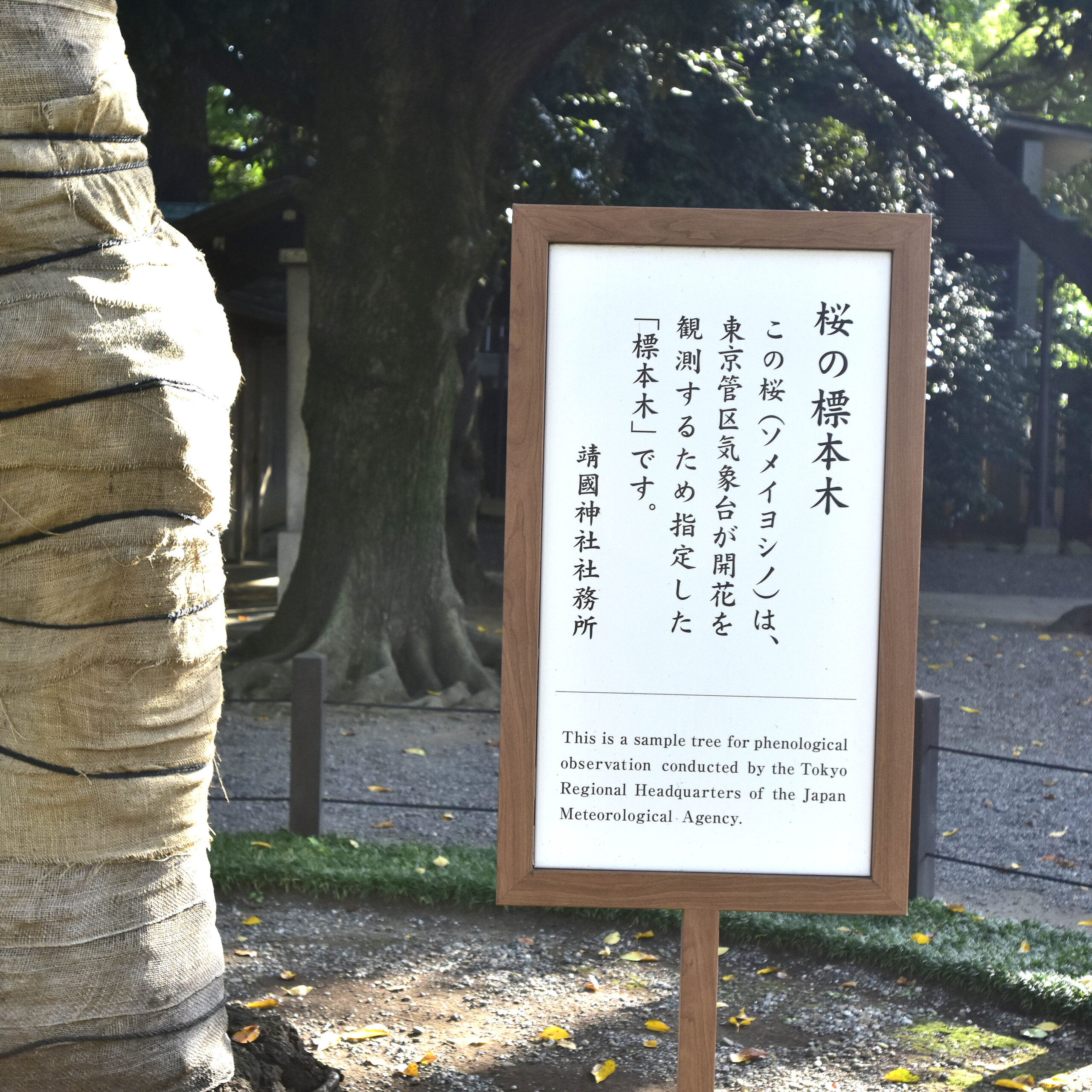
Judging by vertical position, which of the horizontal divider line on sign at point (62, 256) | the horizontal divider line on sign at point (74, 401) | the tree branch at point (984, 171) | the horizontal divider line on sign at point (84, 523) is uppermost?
the tree branch at point (984, 171)

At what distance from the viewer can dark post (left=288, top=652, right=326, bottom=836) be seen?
4965 millimetres

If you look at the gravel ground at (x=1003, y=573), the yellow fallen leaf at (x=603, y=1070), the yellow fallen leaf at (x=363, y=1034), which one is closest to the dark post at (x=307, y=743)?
the yellow fallen leaf at (x=363, y=1034)

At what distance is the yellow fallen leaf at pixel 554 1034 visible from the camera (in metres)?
3.58

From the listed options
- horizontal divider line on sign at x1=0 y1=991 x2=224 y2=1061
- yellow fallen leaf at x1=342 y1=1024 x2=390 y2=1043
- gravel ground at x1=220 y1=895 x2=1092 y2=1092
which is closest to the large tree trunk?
gravel ground at x1=220 y1=895 x2=1092 y2=1092

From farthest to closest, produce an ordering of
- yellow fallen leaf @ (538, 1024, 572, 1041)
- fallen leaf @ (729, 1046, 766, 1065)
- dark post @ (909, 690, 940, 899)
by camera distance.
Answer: dark post @ (909, 690, 940, 899), yellow fallen leaf @ (538, 1024, 572, 1041), fallen leaf @ (729, 1046, 766, 1065)

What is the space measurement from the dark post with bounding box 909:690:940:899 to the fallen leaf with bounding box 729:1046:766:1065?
1.21 metres

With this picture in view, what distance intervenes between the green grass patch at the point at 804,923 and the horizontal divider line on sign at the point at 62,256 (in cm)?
270

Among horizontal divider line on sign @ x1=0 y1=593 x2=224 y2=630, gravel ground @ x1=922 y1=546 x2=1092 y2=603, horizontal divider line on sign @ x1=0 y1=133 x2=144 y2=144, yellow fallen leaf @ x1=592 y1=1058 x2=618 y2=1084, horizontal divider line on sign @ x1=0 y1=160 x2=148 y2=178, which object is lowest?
yellow fallen leaf @ x1=592 y1=1058 x2=618 y2=1084

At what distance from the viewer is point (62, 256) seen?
2.46 metres

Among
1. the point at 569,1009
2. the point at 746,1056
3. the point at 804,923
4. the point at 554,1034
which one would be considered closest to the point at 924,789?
the point at 804,923

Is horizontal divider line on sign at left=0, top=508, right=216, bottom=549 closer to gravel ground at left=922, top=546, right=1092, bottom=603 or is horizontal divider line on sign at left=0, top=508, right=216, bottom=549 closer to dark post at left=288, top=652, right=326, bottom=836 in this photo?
dark post at left=288, top=652, right=326, bottom=836

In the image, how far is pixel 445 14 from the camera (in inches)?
316

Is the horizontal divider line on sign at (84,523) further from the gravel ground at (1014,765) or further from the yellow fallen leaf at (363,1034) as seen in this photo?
the gravel ground at (1014,765)

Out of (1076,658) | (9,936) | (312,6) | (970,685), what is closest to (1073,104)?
(1076,658)
